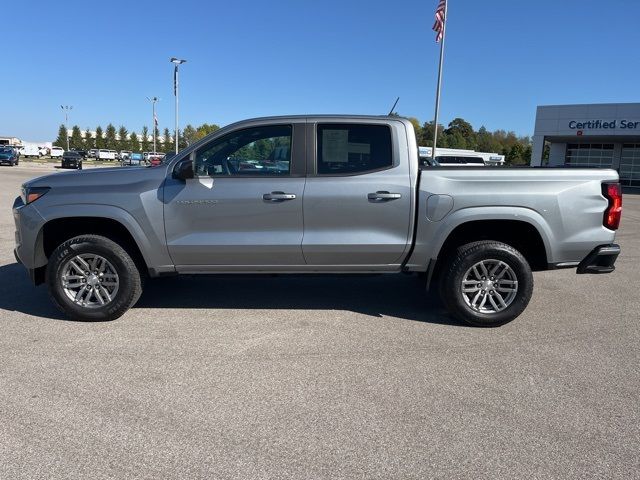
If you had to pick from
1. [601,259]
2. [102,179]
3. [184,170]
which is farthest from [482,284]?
[102,179]

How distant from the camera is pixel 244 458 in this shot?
2775 mm

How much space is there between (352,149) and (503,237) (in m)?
1.82

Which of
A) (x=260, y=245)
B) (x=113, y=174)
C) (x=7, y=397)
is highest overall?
(x=113, y=174)

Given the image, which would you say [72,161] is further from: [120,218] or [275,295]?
[120,218]

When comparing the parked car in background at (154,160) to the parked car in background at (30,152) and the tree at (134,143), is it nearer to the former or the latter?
the parked car in background at (30,152)

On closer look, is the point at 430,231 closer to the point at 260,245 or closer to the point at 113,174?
the point at 260,245

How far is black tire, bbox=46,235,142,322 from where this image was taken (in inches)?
191

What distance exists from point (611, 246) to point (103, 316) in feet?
16.4

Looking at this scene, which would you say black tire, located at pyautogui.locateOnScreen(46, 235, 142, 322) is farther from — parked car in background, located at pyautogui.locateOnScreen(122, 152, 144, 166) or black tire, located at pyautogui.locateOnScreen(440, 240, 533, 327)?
parked car in background, located at pyautogui.locateOnScreen(122, 152, 144, 166)

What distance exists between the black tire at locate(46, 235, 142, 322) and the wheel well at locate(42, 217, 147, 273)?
0.55 feet

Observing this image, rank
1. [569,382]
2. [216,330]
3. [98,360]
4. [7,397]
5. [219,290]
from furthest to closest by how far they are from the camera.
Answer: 1. [219,290]
2. [216,330]
3. [98,360]
4. [569,382]
5. [7,397]

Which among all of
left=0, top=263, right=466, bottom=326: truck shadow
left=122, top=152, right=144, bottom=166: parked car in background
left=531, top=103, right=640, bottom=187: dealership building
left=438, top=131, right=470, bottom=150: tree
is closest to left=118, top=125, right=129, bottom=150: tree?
left=122, top=152, right=144, bottom=166: parked car in background

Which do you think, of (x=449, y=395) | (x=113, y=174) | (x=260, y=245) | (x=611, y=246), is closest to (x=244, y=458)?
(x=449, y=395)

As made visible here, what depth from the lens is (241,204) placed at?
4789 millimetres
